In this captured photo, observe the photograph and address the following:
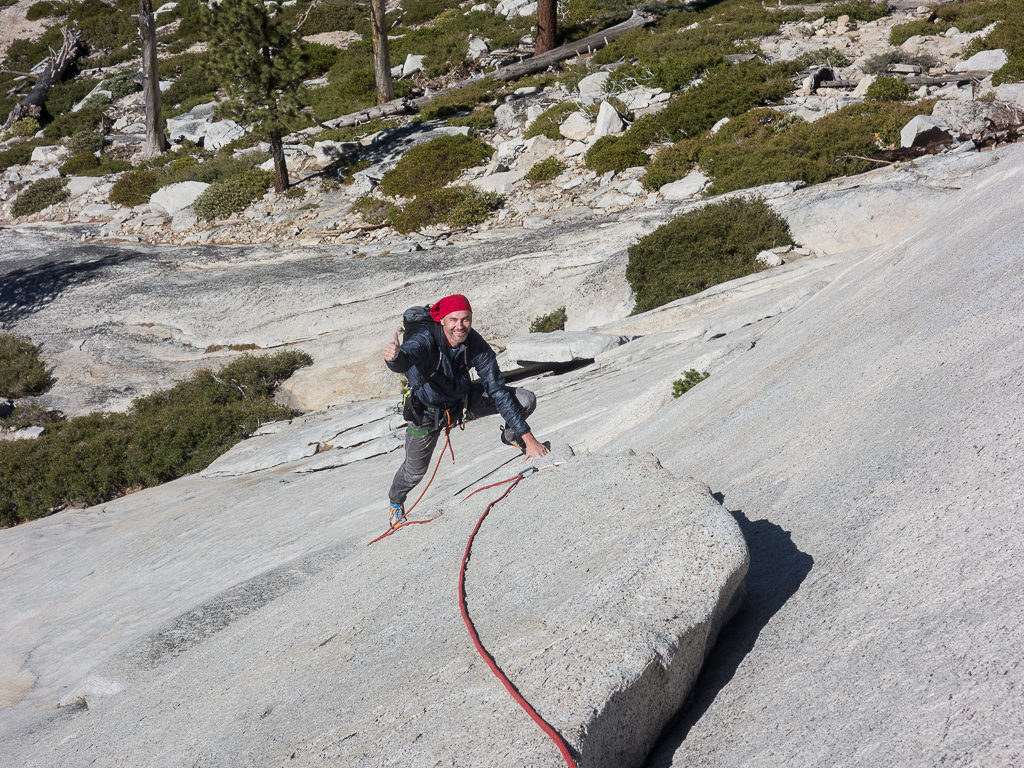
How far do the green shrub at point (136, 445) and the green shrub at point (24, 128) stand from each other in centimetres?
3010

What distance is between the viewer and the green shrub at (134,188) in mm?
28016

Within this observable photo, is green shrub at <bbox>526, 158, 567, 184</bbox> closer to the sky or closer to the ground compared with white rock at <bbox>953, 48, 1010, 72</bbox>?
closer to the ground

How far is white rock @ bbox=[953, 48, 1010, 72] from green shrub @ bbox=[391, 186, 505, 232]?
14835mm

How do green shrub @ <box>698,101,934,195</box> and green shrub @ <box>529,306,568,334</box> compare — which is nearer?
green shrub @ <box>529,306,568,334</box>

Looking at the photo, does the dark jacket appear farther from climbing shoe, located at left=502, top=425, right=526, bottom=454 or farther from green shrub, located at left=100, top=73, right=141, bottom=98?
green shrub, located at left=100, top=73, right=141, bottom=98

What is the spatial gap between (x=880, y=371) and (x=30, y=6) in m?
70.4

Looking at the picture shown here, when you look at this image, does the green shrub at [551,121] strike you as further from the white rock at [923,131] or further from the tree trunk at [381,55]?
the white rock at [923,131]

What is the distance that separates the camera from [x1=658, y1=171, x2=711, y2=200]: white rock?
19.3 m

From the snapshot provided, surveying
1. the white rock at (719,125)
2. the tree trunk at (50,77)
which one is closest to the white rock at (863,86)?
the white rock at (719,125)

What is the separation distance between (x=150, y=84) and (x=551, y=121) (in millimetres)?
19244

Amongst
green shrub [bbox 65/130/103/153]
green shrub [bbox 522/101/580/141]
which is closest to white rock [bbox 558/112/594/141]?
green shrub [bbox 522/101/580/141]

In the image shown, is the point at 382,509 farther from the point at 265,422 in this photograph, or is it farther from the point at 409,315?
the point at 265,422

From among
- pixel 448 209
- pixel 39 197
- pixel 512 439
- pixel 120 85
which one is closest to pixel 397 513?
pixel 512 439

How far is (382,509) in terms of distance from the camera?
9086 mm
